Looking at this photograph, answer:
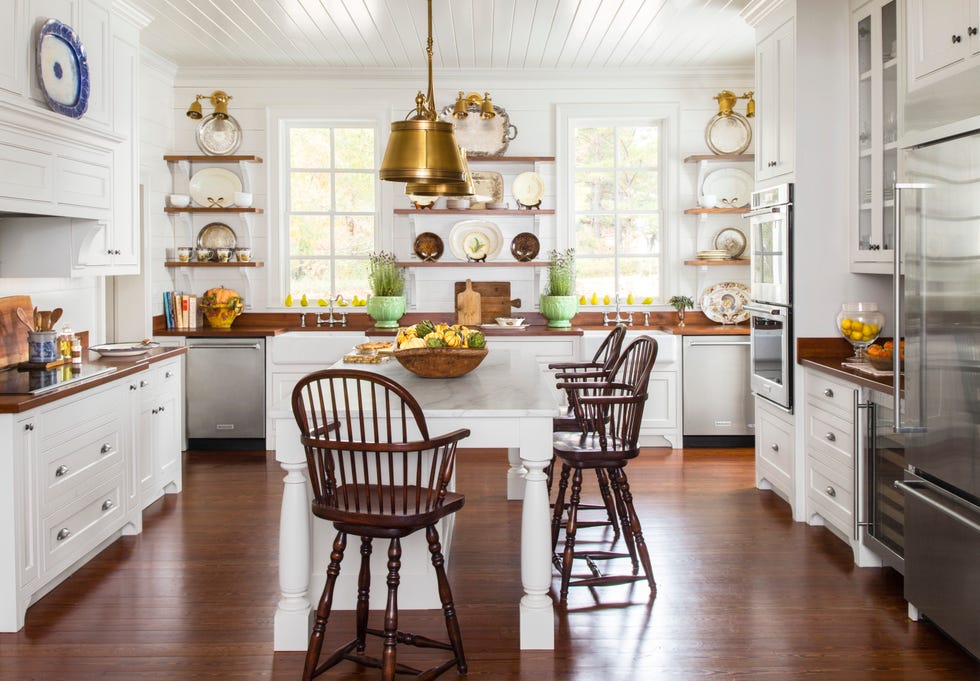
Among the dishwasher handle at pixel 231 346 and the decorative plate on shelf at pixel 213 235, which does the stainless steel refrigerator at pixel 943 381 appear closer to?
the dishwasher handle at pixel 231 346

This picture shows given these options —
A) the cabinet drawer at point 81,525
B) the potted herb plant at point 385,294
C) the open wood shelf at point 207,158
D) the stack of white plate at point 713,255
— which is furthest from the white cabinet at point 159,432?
the stack of white plate at point 713,255

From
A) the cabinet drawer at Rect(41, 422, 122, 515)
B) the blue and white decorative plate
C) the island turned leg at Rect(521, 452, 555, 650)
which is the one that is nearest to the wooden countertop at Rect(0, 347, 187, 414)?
the cabinet drawer at Rect(41, 422, 122, 515)

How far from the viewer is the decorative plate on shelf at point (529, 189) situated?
723cm

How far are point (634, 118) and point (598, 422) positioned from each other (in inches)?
165

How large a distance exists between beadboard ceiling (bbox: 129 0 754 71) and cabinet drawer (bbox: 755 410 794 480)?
2.45 meters

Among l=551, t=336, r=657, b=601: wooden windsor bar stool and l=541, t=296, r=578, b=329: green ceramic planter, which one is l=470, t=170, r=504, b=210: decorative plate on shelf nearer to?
l=541, t=296, r=578, b=329: green ceramic planter

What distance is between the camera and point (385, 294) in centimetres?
705

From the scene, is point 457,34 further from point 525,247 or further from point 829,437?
point 829,437

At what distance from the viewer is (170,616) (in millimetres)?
3559

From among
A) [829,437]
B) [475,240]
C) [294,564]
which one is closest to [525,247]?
[475,240]

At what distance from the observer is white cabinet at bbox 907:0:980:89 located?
3.42 metres

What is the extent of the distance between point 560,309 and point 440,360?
10.1 feet

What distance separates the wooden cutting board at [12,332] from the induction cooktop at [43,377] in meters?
0.19

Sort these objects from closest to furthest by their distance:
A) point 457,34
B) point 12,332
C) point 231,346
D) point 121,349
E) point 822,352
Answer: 1. point 12,332
2. point 822,352
3. point 121,349
4. point 457,34
5. point 231,346
